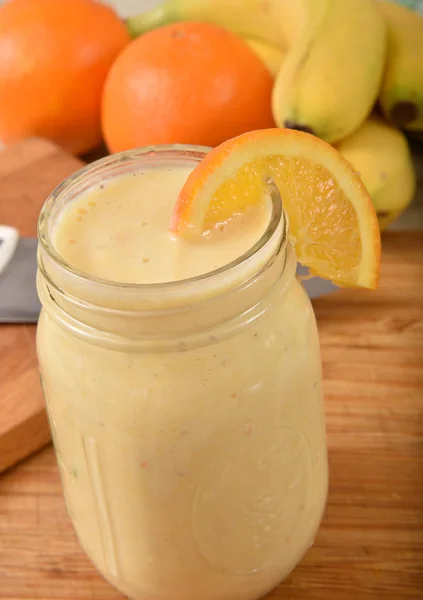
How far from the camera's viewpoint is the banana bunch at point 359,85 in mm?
884

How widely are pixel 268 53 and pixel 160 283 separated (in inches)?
29.4

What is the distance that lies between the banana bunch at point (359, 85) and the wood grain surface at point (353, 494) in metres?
0.17

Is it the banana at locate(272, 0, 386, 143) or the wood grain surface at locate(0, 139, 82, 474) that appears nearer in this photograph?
the wood grain surface at locate(0, 139, 82, 474)

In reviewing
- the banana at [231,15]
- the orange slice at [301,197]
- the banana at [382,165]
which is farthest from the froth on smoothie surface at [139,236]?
the banana at [231,15]

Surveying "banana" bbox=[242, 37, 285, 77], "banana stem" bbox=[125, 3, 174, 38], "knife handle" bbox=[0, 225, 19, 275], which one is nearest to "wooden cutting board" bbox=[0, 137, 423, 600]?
"knife handle" bbox=[0, 225, 19, 275]

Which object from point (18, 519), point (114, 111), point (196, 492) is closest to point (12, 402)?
point (18, 519)

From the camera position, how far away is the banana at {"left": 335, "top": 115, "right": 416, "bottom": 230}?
895mm

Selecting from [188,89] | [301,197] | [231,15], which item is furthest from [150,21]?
[301,197]

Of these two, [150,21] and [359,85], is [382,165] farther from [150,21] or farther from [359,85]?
[150,21]

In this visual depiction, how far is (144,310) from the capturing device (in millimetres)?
447

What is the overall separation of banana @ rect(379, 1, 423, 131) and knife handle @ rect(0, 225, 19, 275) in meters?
0.53

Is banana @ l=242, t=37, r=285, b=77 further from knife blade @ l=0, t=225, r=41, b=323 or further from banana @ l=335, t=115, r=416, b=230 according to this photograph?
knife blade @ l=0, t=225, r=41, b=323

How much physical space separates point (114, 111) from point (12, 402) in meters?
0.44

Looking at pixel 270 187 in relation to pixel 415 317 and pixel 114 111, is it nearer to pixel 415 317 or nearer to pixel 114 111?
pixel 415 317
